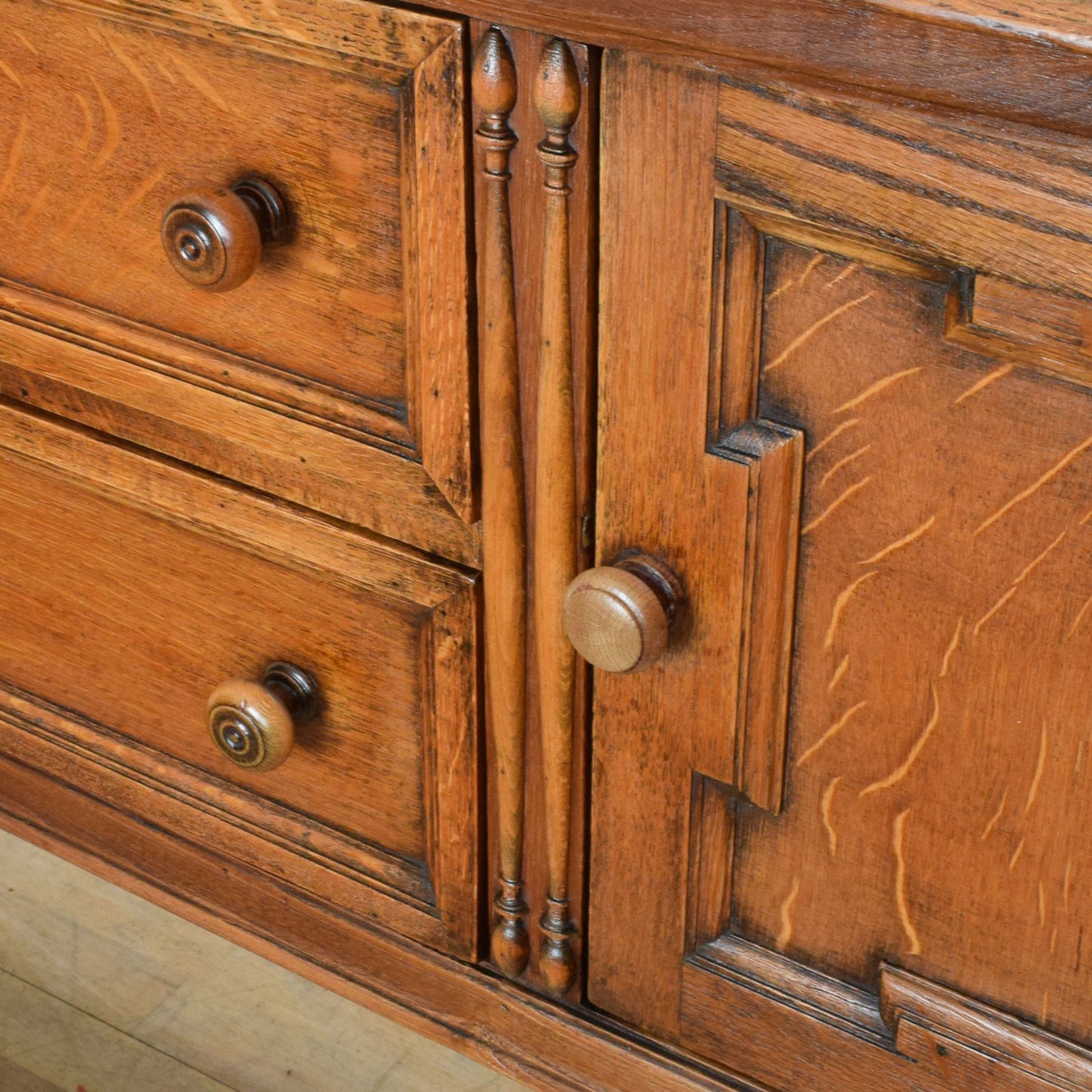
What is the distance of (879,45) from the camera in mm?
469

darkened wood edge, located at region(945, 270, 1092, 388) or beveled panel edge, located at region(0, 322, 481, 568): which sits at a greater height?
darkened wood edge, located at region(945, 270, 1092, 388)

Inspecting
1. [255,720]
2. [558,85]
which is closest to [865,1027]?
[255,720]

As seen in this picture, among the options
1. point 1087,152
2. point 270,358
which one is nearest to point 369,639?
point 270,358

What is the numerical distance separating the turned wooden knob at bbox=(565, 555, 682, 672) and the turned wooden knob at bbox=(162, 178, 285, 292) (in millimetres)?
182

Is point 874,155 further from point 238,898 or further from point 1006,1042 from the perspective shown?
point 238,898

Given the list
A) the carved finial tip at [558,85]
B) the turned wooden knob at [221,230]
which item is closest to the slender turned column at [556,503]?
the carved finial tip at [558,85]

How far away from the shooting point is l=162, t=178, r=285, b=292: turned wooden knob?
24.1 inches

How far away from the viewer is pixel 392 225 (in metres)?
0.61

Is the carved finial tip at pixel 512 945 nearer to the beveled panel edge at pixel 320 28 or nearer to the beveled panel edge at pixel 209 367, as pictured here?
the beveled panel edge at pixel 209 367

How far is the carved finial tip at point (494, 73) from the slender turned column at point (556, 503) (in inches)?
0.5

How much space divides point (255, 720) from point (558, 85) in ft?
1.07

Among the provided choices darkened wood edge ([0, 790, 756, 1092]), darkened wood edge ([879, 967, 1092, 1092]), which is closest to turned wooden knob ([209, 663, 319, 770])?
darkened wood edge ([0, 790, 756, 1092])

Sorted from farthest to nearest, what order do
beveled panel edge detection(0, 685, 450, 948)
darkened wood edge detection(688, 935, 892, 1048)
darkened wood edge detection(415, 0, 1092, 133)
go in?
beveled panel edge detection(0, 685, 450, 948), darkened wood edge detection(688, 935, 892, 1048), darkened wood edge detection(415, 0, 1092, 133)

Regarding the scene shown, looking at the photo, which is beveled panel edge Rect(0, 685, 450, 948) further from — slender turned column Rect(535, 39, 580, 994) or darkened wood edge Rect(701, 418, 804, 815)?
darkened wood edge Rect(701, 418, 804, 815)
